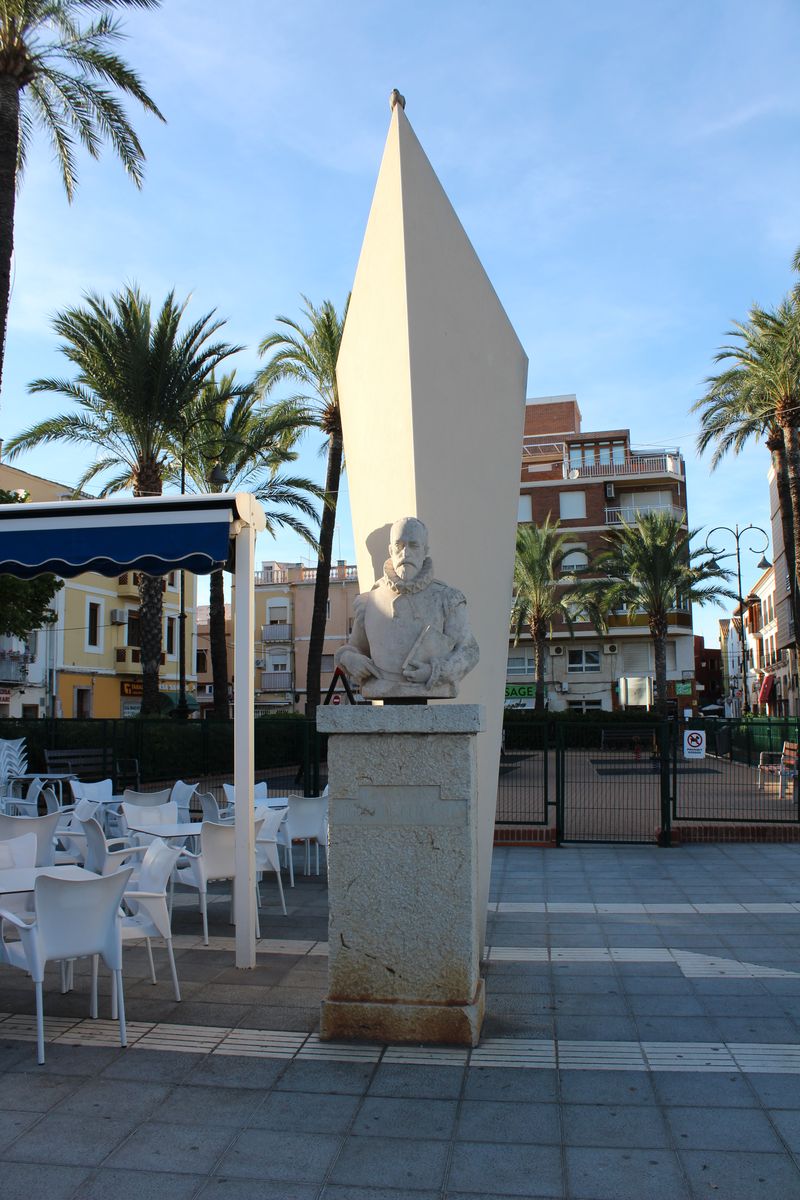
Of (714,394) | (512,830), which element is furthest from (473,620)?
(714,394)

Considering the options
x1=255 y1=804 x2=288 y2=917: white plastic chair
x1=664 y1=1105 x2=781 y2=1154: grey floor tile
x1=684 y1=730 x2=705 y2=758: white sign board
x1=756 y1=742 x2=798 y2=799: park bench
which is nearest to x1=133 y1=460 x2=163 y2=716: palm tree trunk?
x1=684 y1=730 x2=705 y2=758: white sign board

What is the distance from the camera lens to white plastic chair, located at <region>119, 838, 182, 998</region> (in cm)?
566

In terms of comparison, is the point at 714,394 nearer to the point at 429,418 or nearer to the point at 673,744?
the point at 673,744

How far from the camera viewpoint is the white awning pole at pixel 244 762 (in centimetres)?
666

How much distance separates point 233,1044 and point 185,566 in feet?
11.4

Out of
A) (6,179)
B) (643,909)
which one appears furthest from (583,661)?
(643,909)

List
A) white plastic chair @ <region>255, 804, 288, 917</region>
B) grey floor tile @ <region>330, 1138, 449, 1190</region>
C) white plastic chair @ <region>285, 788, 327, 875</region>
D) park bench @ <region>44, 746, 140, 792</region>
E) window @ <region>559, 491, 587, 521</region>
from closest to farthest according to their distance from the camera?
grey floor tile @ <region>330, 1138, 449, 1190</region>
white plastic chair @ <region>255, 804, 288, 917</region>
white plastic chair @ <region>285, 788, 327, 875</region>
park bench @ <region>44, 746, 140, 792</region>
window @ <region>559, 491, 587, 521</region>

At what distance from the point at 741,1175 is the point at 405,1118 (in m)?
1.33

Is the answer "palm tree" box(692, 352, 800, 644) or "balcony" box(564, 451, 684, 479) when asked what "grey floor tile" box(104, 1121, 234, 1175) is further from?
"balcony" box(564, 451, 684, 479)

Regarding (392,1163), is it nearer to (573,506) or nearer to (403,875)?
(403,875)

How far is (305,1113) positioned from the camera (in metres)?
4.14

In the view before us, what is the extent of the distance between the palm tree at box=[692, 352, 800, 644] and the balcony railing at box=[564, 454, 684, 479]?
986 inches

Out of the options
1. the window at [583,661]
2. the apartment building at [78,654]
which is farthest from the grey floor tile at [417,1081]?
the window at [583,661]

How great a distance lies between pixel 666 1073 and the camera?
4602 mm
